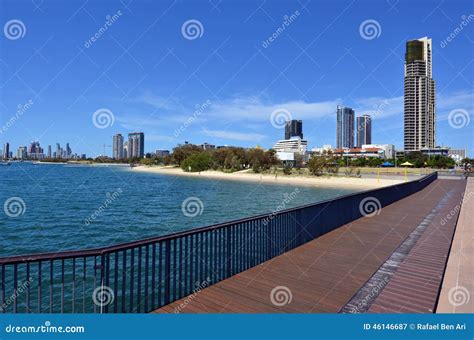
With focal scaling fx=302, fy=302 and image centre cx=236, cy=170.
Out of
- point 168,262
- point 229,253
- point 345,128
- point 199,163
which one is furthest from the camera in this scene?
point 345,128

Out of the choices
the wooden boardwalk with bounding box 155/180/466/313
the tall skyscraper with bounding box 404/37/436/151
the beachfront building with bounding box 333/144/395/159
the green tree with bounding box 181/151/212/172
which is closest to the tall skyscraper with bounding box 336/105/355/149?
the beachfront building with bounding box 333/144/395/159

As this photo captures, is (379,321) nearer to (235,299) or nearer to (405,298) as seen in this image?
(405,298)

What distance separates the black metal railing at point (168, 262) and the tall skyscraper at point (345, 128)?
178893 millimetres

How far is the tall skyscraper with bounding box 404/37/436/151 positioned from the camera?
12038 cm

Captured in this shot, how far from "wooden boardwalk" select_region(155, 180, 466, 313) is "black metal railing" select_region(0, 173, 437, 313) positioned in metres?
0.26

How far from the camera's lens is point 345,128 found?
600 ft

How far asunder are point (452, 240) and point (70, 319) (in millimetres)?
8280

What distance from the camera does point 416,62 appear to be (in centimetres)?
13762

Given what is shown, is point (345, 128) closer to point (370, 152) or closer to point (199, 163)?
point (370, 152)

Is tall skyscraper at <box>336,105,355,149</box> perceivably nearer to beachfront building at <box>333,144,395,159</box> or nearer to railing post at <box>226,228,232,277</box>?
beachfront building at <box>333,144,395,159</box>

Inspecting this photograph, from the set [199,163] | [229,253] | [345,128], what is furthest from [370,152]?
[229,253]

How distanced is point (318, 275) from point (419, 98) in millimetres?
140729

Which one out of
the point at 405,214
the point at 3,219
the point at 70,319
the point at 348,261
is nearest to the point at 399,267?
the point at 348,261

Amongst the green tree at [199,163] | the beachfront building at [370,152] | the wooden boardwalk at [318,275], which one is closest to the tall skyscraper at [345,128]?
the beachfront building at [370,152]
